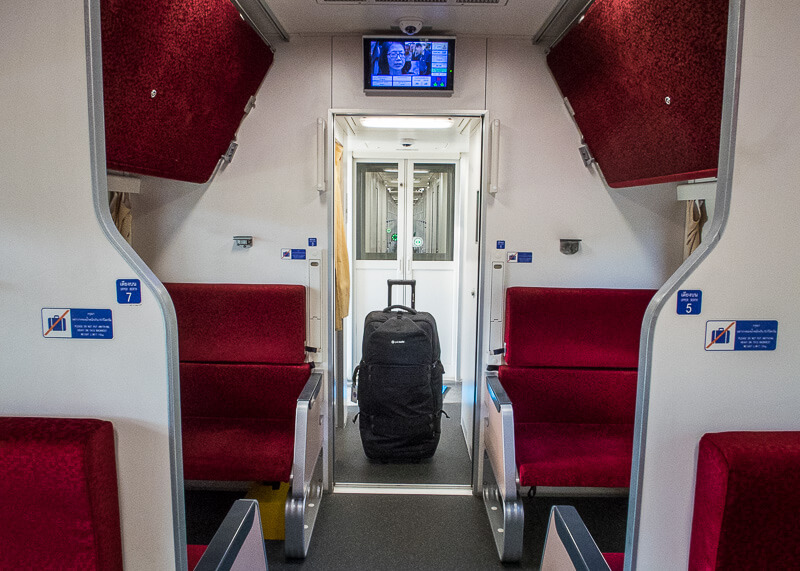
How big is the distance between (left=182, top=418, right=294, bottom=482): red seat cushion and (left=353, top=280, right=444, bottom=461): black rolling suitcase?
80 centimetres

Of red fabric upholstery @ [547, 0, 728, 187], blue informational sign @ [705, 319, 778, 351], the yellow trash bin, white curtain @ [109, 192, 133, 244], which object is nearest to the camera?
blue informational sign @ [705, 319, 778, 351]

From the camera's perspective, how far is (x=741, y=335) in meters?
1.17

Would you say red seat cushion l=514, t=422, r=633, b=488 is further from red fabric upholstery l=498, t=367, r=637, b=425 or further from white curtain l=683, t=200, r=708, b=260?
white curtain l=683, t=200, r=708, b=260

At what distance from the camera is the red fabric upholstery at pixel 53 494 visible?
1.06 m

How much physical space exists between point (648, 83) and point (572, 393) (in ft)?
5.94

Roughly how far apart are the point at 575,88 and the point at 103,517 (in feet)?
9.36

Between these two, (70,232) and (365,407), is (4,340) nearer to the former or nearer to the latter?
(70,232)

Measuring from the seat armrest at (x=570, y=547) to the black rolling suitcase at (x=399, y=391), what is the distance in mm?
1700

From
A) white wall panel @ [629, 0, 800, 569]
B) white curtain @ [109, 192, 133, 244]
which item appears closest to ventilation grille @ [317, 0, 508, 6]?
white wall panel @ [629, 0, 800, 569]

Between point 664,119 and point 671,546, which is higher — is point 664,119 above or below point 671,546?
above

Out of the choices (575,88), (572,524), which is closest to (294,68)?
(575,88)

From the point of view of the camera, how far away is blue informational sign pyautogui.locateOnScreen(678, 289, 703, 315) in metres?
1.15

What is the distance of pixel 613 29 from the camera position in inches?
81.2

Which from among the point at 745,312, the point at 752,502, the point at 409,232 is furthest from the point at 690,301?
the point at 409,232
